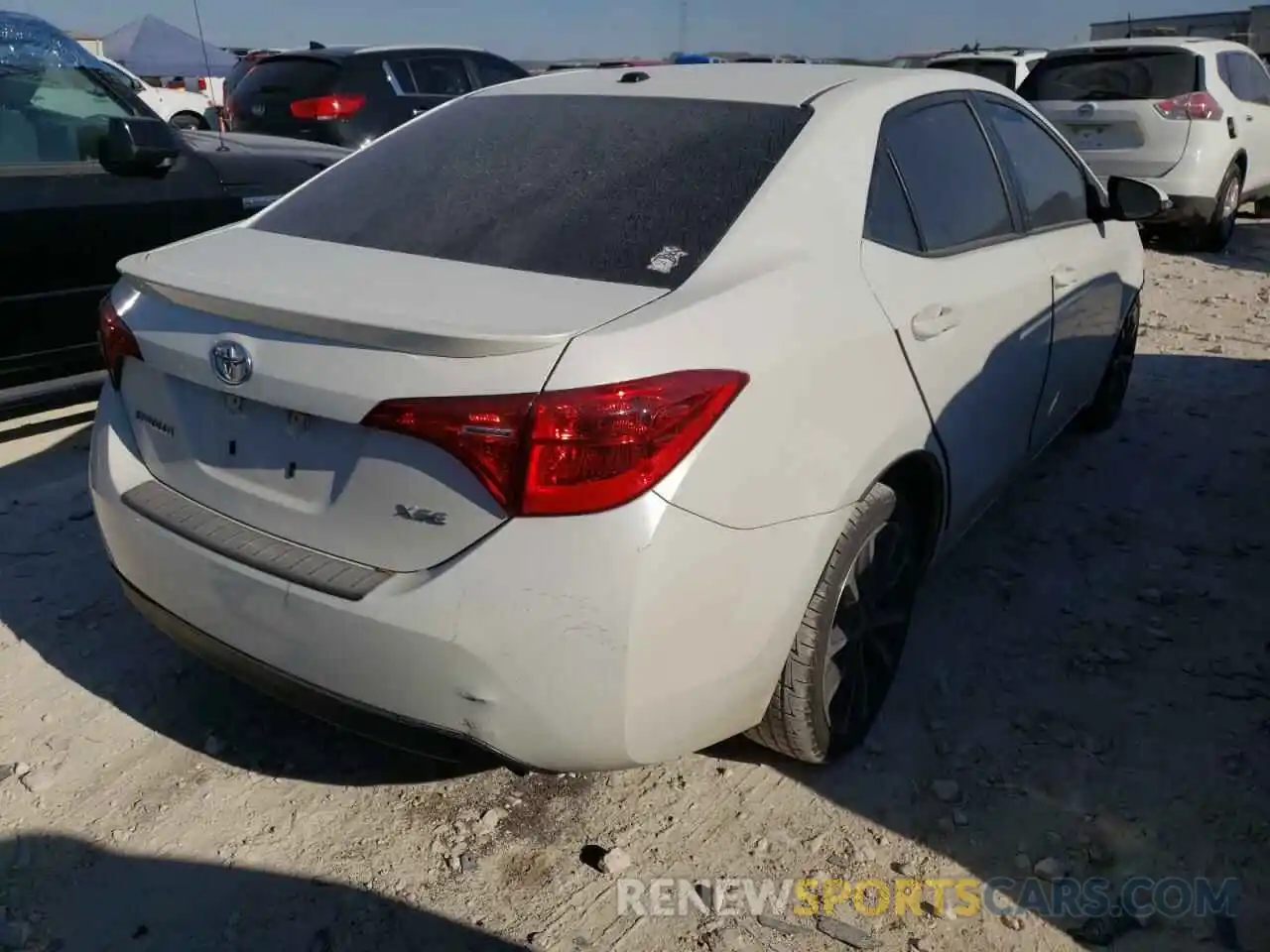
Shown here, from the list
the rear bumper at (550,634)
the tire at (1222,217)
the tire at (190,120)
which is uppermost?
the rear bumper at (550,634)

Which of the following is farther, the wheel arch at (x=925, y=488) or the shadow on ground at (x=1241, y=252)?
the shadow on ground at (x=1241, y=252)

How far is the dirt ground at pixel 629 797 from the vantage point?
89.0 inches

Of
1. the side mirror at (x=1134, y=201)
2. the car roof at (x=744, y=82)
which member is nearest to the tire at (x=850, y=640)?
the car roof at (x=744, y=82)

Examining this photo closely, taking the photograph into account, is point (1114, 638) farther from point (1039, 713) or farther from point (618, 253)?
point (618, 253)

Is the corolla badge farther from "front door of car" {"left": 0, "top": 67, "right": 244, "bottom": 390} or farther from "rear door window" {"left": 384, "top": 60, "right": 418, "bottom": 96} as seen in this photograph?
"rear door window" {"left": 384, "top": 60, "right": 418, "bottom": 96}

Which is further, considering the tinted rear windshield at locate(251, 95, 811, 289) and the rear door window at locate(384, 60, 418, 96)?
the rear door window at locate(384, 60, 418, 96)

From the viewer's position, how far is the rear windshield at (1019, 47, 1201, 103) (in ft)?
29.5

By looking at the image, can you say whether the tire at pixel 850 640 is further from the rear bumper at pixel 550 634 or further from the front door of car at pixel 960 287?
the front door of car at pixel 960 287

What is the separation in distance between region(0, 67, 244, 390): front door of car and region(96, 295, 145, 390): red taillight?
1970 mm

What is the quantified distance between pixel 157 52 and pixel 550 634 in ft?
50.3

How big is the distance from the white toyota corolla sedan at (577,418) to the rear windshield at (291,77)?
6.31 metres

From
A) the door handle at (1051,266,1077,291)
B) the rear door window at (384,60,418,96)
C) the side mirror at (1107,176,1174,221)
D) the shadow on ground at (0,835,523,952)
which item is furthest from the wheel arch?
the rear door window at (384,60,418,96)

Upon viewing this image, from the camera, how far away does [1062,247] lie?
368cm

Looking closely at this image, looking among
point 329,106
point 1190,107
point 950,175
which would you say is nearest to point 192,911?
point 950,175
